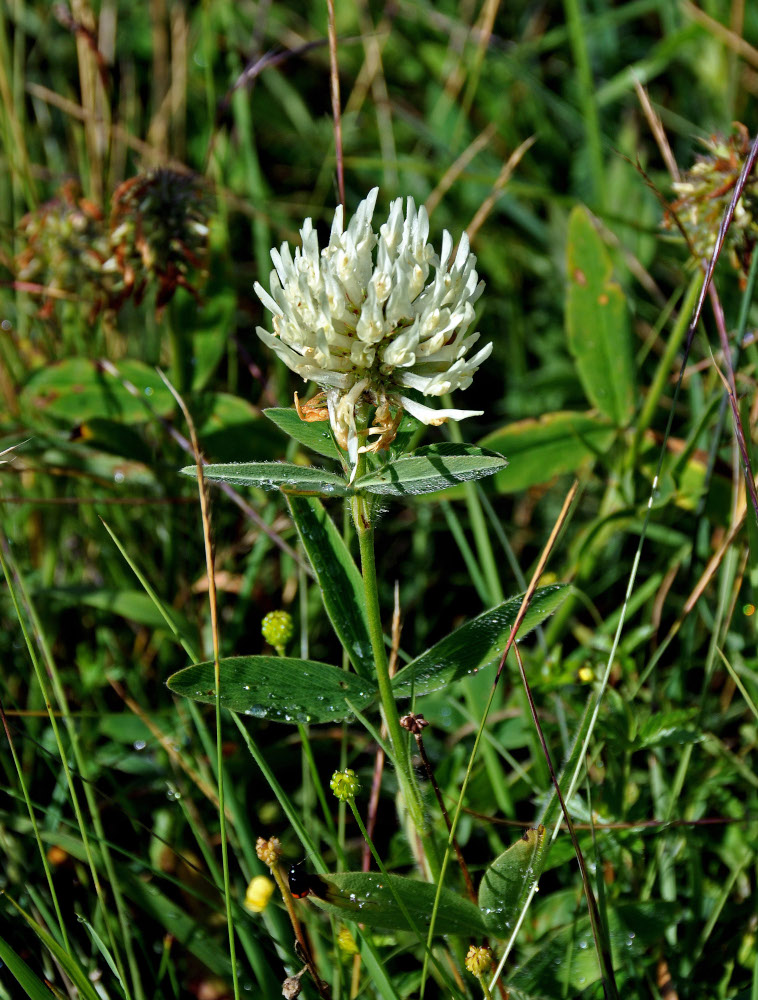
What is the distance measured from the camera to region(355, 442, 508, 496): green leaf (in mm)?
1155

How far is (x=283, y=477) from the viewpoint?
3.99 feet

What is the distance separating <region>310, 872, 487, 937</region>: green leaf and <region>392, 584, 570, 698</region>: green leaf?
27cm

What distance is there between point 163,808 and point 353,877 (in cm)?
75

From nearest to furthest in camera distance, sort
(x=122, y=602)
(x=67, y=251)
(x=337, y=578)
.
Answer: (x=337, y=578) < (x=122, y=602) < (x=67, y=251)

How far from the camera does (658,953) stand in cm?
147

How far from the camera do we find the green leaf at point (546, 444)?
202cm

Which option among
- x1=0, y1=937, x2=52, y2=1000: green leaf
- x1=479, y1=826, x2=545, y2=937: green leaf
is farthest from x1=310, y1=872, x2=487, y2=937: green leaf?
x1=0, y1=937, x2=52, y2=1000: green leaf

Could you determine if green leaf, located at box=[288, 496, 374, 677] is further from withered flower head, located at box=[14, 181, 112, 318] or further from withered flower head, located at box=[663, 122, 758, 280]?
withered flower head, located at box=[14, 181, 112, 318]

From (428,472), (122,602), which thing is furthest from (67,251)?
(428,472)

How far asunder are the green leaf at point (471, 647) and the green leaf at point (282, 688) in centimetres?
8

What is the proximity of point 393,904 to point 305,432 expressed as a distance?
2.15ft

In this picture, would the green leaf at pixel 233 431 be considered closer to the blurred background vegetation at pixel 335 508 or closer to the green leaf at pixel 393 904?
the blurred background vegetation at pixel 335 508

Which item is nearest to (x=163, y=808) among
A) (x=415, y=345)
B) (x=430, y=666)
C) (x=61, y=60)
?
(x=430, y=666)

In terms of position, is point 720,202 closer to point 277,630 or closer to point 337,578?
point 337,578
